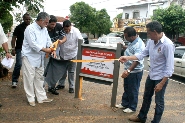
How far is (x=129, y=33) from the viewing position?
15.2ft

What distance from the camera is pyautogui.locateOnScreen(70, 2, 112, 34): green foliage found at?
38.2 metres

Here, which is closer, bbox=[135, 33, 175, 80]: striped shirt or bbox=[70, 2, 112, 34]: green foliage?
bbox=[135, 33, 175, 80]: striped shirt

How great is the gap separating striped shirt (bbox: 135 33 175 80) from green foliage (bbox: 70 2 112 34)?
1368 inches

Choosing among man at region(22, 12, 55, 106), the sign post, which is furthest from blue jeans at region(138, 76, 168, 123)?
man at region(22, 12, 55, 106)

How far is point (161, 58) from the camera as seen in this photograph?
154 inches

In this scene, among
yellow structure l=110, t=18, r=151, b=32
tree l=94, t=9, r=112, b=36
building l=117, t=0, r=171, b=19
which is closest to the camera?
yellow structure l=110, t=18, r=151, b=32

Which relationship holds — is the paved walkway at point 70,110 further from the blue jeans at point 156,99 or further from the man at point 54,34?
the blue jeans at point 156,99

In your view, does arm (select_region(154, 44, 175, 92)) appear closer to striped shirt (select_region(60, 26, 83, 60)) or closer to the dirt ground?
the dirt ground

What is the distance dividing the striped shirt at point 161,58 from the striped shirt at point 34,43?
2123 millimetres

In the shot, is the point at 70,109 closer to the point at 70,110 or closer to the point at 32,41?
the point at 70,110

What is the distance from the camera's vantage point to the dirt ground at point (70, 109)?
436 cm

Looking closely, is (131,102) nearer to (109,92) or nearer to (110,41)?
(109,92)

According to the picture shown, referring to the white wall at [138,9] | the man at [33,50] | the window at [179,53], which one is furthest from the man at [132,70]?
the white wall at [138,9]

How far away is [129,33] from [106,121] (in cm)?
171
